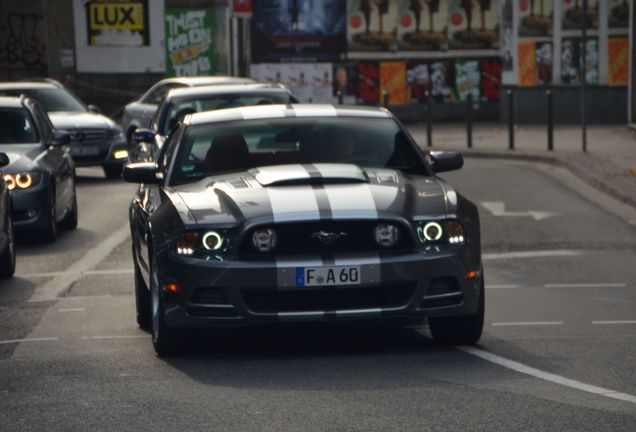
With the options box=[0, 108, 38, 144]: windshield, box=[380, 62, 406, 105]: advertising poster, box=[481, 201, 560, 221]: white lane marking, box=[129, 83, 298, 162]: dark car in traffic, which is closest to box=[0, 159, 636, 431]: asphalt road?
box=[0, 108, 38, 144]: windshield

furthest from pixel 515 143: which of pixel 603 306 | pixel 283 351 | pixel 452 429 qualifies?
pixel 452 429

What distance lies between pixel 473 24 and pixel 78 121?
1689 centimetres

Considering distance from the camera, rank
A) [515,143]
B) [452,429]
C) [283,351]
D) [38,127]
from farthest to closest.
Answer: [515,143], [38,127], [283,351], [452,429]

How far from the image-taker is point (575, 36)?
118 ft

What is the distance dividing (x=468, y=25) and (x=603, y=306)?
29027 mm

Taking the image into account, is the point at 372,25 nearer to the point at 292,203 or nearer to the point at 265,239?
the point at 292,203

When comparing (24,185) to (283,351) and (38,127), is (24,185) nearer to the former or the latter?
(38,127)

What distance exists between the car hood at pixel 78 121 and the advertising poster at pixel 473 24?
16.0 metres

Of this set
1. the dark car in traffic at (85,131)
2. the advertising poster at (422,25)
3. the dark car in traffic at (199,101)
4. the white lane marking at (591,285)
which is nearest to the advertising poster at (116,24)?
the advertising poster at (422,25)

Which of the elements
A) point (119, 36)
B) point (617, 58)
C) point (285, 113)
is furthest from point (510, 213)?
point (119, 36)

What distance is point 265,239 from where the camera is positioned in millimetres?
9242

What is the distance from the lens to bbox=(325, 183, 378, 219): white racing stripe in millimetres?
9266

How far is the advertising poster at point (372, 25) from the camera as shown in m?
40.3

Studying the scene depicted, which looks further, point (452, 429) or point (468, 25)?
point (468, 25)
